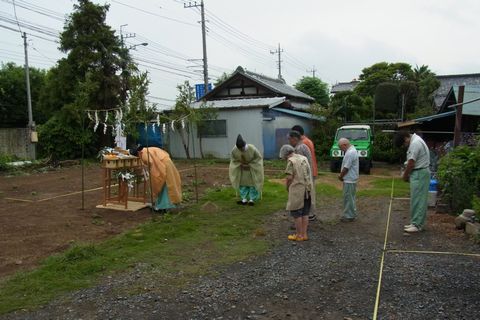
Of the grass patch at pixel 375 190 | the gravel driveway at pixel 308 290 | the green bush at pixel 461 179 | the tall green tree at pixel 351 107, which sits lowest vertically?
the gravel driveway at pixel 308 290

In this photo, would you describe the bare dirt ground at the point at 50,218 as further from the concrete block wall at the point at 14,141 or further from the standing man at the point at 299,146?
the concrete block wall at the point at 14,141

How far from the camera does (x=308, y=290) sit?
15.2 feet

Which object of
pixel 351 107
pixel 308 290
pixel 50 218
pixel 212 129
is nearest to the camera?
pixel 308 290

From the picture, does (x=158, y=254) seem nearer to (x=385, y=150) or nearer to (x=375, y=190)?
(x=375, y=190)

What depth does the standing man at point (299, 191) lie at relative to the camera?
21.3 feet

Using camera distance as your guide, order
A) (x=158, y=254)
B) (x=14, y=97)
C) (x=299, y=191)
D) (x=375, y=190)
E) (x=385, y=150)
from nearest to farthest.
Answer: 1. (x=158, y=254)
2. (x=299, y=191)
3. (x=375, y=190)
4. (x=385, y=150)
5. (x=14, y=97)

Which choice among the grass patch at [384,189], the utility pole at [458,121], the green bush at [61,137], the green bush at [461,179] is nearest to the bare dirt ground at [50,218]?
the grass patch at [384,189]

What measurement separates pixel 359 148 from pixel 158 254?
38.8ft

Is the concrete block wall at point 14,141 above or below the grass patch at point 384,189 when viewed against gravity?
above

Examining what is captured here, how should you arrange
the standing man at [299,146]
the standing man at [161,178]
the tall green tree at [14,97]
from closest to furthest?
the standing man at [299,146] < the standing man at [161,178] < the tall green tree at [14,97]

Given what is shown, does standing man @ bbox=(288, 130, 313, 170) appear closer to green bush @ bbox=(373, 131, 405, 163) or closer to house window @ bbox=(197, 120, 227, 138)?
green bush @ bbox=(373, 131, 405, 163)

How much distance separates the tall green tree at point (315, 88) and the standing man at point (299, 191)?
3074cm

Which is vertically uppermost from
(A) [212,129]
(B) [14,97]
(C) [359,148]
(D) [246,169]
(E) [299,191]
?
(B) [14,97]

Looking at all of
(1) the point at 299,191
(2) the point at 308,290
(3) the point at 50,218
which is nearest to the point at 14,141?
(3) the point at 50,218
